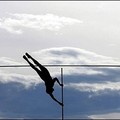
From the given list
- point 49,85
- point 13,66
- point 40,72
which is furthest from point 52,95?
point 13,66

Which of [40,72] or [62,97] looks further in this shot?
[62,97]

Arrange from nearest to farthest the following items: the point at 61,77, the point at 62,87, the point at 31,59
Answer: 1. the point at 31,59
2. the point at 62,87
3. the point at 61,77

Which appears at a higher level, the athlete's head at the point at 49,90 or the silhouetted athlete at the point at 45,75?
the silhouetted athlete at the point at 45,75

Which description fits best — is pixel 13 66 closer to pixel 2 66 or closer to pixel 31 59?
pixel 2 66

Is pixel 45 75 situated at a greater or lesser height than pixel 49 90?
greater

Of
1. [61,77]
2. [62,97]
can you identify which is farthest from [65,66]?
[62,97]

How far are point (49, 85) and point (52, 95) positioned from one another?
0.55m

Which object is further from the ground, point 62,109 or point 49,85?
point 49,85

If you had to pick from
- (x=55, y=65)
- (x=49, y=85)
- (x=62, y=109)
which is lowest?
(x=62, y=109)

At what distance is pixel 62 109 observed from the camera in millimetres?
12516

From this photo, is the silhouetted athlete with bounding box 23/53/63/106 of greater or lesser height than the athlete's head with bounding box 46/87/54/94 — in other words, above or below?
above

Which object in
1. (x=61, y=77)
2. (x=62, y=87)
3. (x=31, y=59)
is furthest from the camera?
(x=61, y=77)

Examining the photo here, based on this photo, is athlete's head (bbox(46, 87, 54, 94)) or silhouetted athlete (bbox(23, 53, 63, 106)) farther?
athlete's head (bbox(46, 87, 54, 94))

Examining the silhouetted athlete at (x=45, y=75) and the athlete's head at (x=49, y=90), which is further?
the athlete's head at (x=49, y=90)
